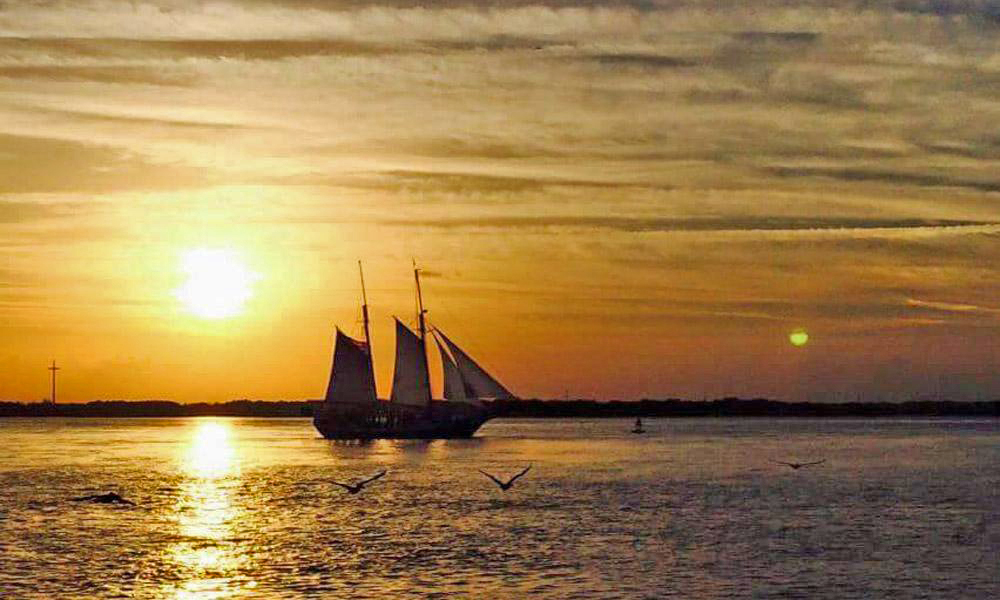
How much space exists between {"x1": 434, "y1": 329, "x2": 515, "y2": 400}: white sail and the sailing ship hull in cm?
877

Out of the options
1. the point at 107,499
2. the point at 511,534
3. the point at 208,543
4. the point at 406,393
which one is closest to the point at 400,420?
the point at 406,393

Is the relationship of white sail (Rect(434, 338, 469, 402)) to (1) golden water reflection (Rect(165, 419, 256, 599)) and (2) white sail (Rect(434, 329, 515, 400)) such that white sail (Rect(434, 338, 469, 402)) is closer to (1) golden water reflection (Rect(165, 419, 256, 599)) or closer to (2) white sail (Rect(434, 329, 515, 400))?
(2) white sail (Rect(434, 329, 515, 400))

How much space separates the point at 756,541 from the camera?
52094 millimetres

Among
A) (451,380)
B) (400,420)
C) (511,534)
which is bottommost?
(511,534)

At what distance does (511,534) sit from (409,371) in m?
92.2

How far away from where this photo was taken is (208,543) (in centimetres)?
5194

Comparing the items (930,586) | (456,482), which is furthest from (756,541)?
(456,482)

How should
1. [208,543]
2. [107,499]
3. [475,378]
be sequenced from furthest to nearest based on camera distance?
1. [475,378]
2. [107,499]
3. [208,543]

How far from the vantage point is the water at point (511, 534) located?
135 feet

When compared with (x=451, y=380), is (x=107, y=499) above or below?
below

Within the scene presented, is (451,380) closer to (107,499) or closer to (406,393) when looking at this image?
(406,393)

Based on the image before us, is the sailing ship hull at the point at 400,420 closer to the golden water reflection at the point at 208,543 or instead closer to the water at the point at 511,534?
the water at the point at 511,534

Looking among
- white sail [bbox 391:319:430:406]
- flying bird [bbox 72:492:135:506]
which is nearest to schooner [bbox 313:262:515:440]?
white sail [bbox 391:319:430:406]

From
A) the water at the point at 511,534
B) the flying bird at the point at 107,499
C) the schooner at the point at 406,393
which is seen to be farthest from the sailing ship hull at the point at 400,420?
the flying bird at the point at 107,499
